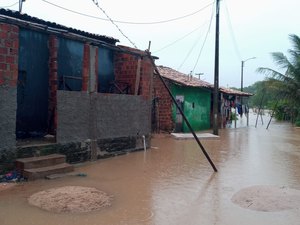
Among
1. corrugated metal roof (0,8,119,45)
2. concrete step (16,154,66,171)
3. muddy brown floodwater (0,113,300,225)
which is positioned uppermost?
corrugated metal roof (0,8,119,45)

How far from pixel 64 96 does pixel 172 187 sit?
3.51 m

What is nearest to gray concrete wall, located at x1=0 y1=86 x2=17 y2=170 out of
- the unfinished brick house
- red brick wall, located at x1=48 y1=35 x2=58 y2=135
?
the unfinished brick house

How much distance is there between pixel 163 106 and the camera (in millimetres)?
16844

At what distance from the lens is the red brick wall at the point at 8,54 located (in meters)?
6.68

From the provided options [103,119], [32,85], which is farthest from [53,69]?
[103,119]

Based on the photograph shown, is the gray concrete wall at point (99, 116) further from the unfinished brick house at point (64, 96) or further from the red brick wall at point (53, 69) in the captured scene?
the red brick wall at point (53, 69)

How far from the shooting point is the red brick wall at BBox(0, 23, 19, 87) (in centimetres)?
668

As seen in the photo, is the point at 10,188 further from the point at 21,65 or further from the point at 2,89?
the point at 21,65

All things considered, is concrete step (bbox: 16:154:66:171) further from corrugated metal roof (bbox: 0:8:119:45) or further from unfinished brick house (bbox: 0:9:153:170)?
corrugated metal roof (bbox: 0:8:119:45)

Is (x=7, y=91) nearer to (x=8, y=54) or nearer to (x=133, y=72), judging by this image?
(x=8, y=54)

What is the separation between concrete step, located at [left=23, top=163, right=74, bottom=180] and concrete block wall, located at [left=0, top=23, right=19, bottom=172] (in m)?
0.49

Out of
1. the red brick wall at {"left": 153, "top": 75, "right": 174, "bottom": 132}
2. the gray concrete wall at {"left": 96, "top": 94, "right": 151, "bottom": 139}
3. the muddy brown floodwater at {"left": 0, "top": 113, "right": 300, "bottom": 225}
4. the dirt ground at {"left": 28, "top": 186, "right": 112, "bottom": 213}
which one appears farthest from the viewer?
the red brick wall at {"left": 153, "top": 75, "right": 174, "bottom": 132}

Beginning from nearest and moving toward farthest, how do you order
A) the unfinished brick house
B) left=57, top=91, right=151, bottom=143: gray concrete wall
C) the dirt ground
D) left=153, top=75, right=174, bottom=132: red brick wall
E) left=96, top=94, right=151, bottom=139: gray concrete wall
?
the dirt ground < the unfinished brick house < left=57, top=91, right=151, bottom=143: gray concrete wall < left=96, top=94, right=151, bottom=139: gray concrete wall < left=153, top=75, right=174, bottom=132: red brick wall

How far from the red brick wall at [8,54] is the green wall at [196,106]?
1057 centimetres
